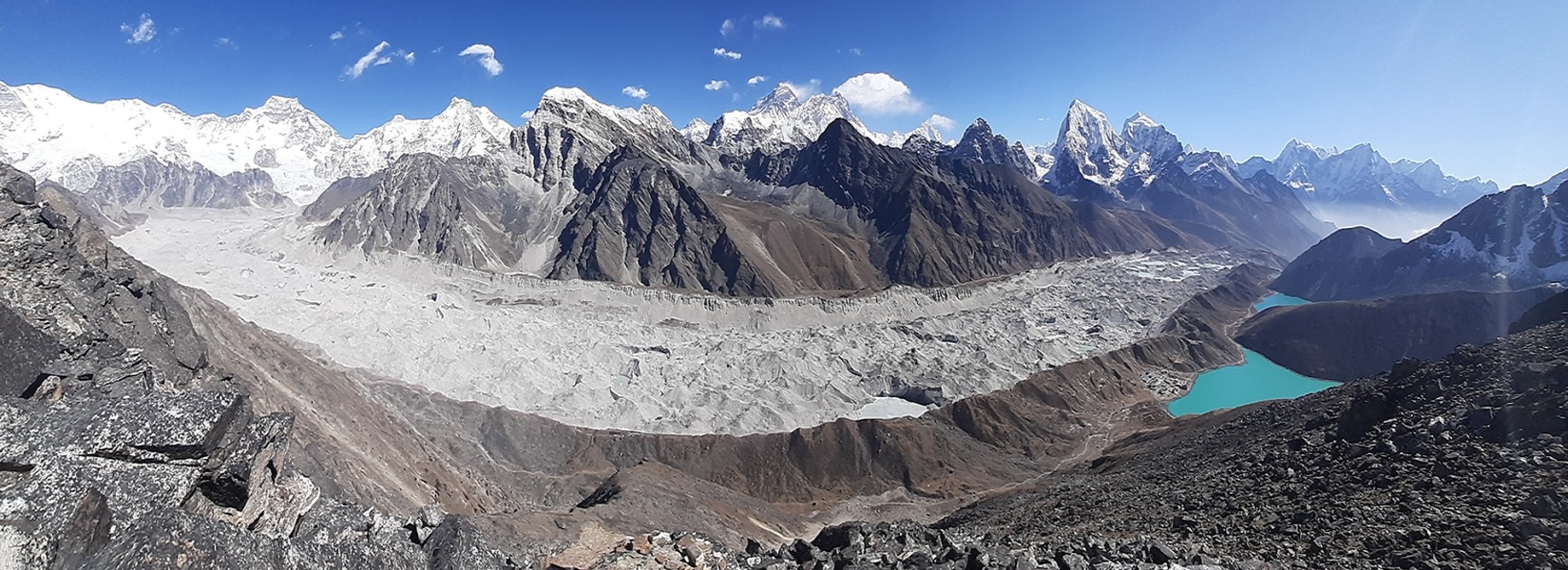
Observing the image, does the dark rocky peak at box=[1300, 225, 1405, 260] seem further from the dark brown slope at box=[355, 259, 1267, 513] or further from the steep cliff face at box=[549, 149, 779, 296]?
the steep cliff face at box=[549, 149, 779, 296]

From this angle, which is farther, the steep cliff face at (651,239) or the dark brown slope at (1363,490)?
the steep cliff face at (651,239)

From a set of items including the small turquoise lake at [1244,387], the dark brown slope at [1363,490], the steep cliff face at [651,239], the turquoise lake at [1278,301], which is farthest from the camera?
the turquoise lake at [1278,301]

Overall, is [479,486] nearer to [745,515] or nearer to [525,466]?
[525,466]

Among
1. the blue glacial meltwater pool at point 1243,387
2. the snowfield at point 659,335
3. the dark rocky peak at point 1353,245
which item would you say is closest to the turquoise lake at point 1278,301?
the snowfield at point 659,335

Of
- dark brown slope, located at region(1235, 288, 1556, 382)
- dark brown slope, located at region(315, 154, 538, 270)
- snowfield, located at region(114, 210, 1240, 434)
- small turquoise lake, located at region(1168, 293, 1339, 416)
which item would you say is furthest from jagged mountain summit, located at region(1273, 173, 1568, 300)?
dark brown slope, located at region(315, 154, 538, 270)

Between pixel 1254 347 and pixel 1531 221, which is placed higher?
pixel 1531 221

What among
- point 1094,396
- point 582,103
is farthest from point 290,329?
point 582,103

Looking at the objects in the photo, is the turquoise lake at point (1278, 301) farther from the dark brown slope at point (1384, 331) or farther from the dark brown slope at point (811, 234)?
the dark brown slope at point (1384, 331)

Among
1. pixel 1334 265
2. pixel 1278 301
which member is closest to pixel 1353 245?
pixel 1334 265
